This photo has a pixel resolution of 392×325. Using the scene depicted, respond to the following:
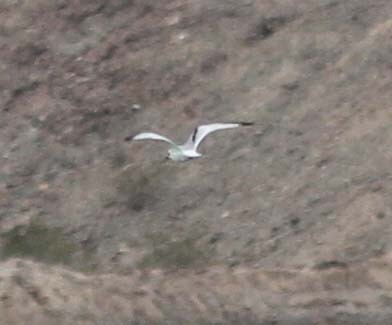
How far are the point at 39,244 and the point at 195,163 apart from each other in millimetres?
339

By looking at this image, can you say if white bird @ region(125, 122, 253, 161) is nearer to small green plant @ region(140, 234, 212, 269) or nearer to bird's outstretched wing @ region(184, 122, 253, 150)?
bird's outstretched wing @ region(184, 122, 253, 150)

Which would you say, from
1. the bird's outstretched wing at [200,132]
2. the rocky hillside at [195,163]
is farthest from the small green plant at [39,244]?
the bird's outstretched wing at [200,132]

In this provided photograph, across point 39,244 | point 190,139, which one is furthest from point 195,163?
point 39,244

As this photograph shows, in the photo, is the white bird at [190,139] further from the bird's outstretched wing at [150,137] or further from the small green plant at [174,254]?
the small green plant at [174,254]

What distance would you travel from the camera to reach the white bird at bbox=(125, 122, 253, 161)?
5.39 feet

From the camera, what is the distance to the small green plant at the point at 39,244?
1.77 m

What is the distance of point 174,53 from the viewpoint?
1.76 metres

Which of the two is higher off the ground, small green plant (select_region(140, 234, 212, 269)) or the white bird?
the white bird

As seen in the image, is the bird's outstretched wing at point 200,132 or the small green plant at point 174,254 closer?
the bird's outstretched wing at point 200,132

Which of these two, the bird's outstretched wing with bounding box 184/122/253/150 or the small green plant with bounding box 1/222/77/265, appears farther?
the small green plant with bounding box 1/222/77/265

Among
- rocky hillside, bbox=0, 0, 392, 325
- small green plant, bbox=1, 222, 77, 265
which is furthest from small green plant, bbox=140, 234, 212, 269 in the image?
small green plant, bbox=1, 222, 77, 265

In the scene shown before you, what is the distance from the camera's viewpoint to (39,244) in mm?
1777

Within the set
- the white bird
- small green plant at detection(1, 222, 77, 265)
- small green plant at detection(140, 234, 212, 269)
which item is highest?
the white bird

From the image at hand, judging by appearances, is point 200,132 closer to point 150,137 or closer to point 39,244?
point 150,137
